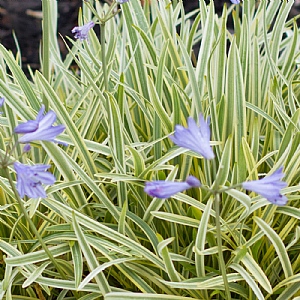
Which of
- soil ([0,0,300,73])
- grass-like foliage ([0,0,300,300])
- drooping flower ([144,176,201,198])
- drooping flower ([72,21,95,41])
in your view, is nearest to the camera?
drooping flower ([144,176,201,198])

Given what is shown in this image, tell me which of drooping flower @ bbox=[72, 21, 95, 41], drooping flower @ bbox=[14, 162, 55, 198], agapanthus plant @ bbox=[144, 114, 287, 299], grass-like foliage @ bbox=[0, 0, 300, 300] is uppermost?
drooping flower @ bbox=[72, 21, 95, 41]

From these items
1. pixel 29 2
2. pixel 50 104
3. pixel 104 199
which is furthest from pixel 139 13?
pixel 29 2

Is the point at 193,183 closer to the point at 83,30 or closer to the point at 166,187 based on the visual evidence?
the point at 166,187

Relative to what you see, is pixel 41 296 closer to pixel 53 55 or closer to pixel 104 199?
pixel 104 199

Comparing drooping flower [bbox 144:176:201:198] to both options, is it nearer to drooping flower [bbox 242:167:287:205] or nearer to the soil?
drooping flower [bbox 242:167:287:205]

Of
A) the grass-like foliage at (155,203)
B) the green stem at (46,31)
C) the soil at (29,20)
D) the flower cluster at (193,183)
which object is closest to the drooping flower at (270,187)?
the flower cluster at (193,183)

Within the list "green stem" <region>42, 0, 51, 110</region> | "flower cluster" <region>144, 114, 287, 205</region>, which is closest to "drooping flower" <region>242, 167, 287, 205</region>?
"flower cluster" <region>144, 114, 287, 205</region>

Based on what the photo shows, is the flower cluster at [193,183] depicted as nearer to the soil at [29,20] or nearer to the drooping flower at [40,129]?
the drooping flower at [40,129]

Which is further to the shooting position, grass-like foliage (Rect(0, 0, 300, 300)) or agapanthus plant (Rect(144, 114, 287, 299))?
grass-like foliage (Rect(0, 0, 300, 300))
